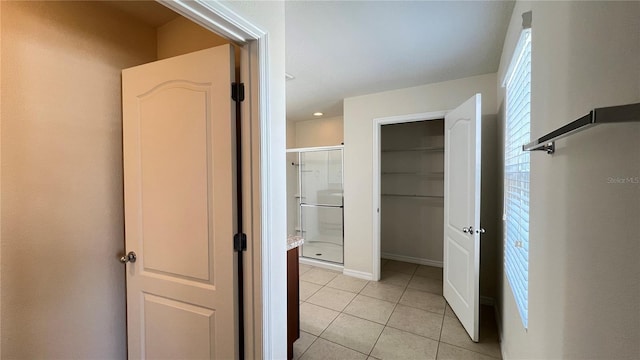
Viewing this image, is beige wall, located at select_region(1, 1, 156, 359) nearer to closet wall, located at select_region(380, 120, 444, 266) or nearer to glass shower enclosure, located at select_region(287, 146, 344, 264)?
glass shower enclosure, located at select_region(287, 146, 344, 264)

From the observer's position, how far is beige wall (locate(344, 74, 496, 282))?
2.97 meters

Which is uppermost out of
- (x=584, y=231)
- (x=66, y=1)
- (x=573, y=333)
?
(x=66, y=1)

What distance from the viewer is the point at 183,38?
1617mm

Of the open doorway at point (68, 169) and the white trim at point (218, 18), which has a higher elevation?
the white trim at point (218, 18)

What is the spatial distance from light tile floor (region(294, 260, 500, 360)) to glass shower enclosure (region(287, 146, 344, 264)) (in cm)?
75

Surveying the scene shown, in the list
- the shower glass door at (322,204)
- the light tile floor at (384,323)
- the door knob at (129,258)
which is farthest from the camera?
the shower glass door at (322,204)

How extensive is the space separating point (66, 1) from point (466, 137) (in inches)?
110

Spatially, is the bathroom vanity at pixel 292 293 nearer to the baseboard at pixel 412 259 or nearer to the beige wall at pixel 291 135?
the baseboard at pixel 412 259

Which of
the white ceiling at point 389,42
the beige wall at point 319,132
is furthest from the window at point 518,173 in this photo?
the beige wall at point 319,132

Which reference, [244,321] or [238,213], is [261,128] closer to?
[238,213]

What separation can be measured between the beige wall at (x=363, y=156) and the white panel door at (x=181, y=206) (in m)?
2.31

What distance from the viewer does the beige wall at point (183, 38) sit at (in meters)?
1.51

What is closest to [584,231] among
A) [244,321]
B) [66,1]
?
[244,321]

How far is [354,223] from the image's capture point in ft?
11.1
